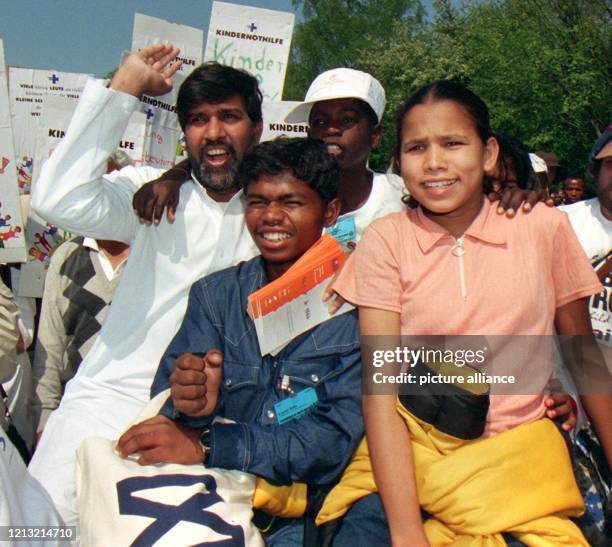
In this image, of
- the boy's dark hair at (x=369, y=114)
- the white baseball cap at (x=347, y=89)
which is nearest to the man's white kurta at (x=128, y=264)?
the white baseball cap at (x=347, y=89)

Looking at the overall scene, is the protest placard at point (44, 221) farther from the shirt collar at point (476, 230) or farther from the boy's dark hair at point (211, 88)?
the shirt collar at point (476, 230)

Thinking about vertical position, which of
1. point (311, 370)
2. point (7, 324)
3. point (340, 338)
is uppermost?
point (7, 324)

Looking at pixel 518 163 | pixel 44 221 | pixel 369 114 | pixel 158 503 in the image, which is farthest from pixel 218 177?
pixel 44 221

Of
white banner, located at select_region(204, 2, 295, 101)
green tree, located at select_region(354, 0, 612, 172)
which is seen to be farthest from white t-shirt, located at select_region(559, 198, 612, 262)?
green tree, located at select_region(354, 0, 612, 172)

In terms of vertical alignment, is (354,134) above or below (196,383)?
above

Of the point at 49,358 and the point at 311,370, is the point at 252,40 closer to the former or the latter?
the point at 49,358

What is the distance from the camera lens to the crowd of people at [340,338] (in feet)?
6.68

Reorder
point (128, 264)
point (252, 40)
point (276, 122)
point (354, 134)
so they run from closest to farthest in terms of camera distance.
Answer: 1. point (128, 264)
2. point (354, 134)
3. point (276, 122)
4. point (252, 40)

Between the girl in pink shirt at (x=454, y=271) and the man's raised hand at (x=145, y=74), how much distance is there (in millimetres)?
1079

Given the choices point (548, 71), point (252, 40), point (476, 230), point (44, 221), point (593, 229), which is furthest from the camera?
point (548, 71)

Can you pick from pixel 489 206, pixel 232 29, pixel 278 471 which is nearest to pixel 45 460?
pixel 278 471

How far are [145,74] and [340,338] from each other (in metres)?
1.35

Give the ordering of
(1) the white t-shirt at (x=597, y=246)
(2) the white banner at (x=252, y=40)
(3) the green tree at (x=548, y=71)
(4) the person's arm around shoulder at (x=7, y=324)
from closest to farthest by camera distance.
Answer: (4) the person's arm around shoulder at (x=7, y=324) < (1) the white t-shirt at (x=597, y=246) < (2) the white banner at (x=252, y=40) < (3) the green tree at (x=548, y=71)

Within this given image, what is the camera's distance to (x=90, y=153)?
2746mm
